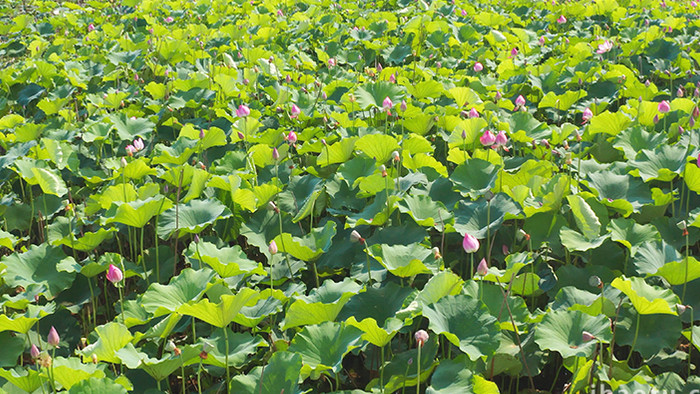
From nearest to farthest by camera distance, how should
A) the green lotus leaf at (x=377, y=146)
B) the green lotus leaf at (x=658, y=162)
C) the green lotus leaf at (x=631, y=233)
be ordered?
1. the green lotus leaf at (x=631, y=233)
2. the green lotus leaf at (x=658, y=162)
3. the green lotus leaf at (x=377, y=146)

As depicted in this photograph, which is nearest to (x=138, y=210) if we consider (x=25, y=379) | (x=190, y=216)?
(x=190, y=216)

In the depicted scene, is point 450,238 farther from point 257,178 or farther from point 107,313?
point 107,313

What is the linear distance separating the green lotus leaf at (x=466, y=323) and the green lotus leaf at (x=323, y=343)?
0.66ft

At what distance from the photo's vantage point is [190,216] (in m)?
2.30

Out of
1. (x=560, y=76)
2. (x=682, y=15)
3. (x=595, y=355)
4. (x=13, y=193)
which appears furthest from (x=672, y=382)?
(x=682, y=15)

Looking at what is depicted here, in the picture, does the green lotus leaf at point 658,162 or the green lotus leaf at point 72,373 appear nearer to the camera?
the green lotus leaf at point 72,373

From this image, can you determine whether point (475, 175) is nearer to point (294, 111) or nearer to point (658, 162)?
point (658, 162)

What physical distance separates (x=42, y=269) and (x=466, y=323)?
1.44 m

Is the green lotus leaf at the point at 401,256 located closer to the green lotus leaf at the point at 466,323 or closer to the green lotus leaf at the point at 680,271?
the green lotus leaf at the point at 466,323

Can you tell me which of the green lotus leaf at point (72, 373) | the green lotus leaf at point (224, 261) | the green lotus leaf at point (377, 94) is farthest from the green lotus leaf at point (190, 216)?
the green lotus leaf at point (377, 94)

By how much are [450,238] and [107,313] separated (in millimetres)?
1228

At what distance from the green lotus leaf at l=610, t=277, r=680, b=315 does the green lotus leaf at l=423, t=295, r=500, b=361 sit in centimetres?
33

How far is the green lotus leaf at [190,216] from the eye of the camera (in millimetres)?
2258

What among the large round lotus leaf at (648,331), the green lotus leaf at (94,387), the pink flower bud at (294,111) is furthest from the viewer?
the pink flower bud at (294,111)
